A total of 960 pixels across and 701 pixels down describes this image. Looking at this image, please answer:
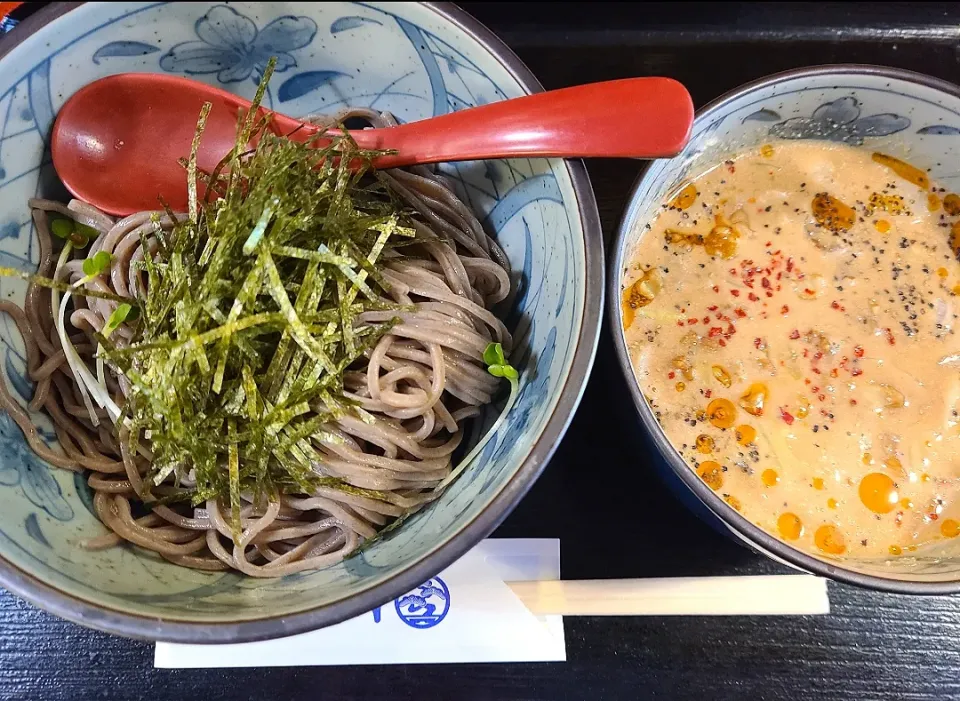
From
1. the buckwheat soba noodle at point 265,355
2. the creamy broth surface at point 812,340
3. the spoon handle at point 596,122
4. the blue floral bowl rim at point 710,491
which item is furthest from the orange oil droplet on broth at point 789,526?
the spoon handle at point 596,122

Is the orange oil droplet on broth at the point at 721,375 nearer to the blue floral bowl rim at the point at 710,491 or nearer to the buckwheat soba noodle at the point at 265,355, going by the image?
the blue floral bowl rim at the point at 710,491

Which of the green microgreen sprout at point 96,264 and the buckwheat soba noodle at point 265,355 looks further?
the green microgreen sprout at point 96,264

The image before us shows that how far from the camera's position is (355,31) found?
1168 mm

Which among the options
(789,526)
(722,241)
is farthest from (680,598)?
(722,241)

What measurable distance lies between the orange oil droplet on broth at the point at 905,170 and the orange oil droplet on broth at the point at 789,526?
Answer: 0.70 m

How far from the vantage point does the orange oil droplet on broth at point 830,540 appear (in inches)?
44.9

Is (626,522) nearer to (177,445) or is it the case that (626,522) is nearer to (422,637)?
(422,637)

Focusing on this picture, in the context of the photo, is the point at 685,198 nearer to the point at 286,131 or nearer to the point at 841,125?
the point at 841,125

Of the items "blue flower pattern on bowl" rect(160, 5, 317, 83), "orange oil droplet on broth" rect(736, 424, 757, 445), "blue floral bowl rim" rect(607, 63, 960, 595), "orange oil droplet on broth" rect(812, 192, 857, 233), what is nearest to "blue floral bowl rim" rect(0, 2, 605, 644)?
"blue floral bowl rim" rect(607, 63, 960, 595)

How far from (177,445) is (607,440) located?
0.78m

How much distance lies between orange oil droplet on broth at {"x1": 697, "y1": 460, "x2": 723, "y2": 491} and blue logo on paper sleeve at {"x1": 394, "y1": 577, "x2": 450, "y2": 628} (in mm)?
504

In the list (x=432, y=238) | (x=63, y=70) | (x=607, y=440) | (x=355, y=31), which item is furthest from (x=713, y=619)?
(x=63, y=70)

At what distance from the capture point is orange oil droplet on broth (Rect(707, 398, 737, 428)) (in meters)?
1.19

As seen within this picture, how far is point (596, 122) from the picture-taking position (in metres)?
1.01
